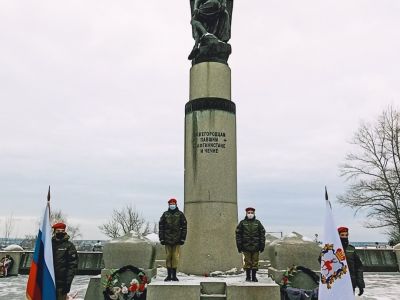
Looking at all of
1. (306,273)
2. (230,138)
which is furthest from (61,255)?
(230,138)

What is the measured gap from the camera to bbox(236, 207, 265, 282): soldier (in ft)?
29.4

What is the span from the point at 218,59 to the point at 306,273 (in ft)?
21.8

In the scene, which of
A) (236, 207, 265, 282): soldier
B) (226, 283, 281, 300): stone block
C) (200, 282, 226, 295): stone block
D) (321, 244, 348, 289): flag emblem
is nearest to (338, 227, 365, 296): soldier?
(226, 283, 281, 300): stone block

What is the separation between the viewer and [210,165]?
11547 millimetres

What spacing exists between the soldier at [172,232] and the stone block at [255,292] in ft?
4.88

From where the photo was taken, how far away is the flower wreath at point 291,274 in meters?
9.32

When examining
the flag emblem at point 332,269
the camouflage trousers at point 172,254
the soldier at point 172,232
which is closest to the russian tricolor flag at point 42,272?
the flag emblem at point 332,269

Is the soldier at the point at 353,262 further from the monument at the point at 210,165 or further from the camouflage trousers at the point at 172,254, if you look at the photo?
the monument at the point at 210,165

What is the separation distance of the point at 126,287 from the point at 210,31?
8166 millimetres

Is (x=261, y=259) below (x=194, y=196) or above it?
below

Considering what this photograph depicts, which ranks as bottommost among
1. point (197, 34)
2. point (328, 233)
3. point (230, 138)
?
point (328, 233)

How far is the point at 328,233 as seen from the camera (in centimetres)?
554

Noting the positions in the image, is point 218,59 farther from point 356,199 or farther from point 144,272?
point 356,199

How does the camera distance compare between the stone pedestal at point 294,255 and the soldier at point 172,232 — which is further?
the stone pedestal at point 294,255
